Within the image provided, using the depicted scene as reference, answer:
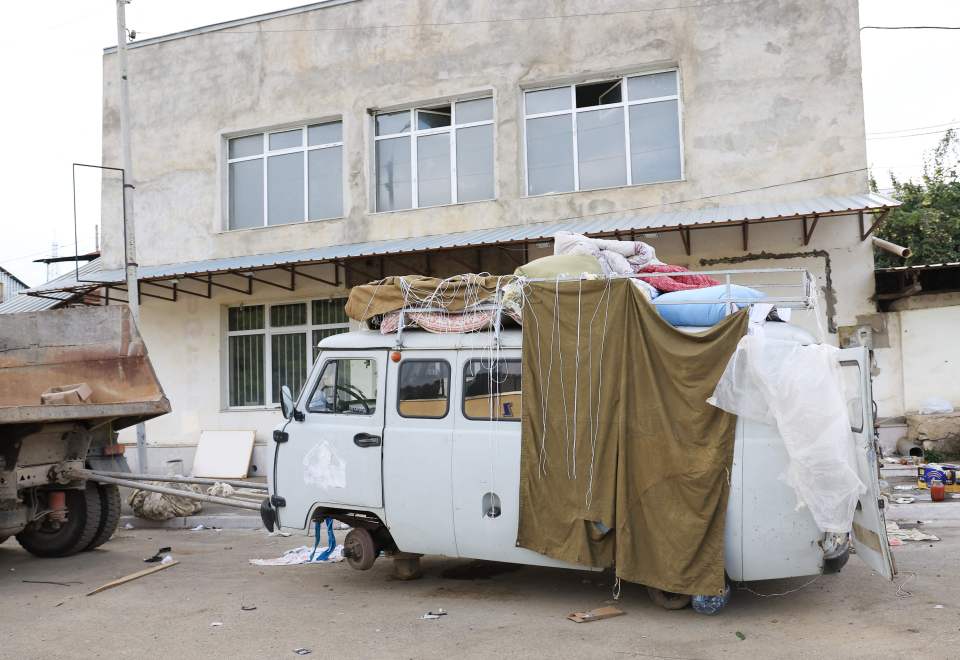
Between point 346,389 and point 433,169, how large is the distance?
8264 millimetres

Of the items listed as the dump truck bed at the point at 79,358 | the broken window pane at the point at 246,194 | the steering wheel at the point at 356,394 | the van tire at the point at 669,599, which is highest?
the broken window pane at the point at 246,194

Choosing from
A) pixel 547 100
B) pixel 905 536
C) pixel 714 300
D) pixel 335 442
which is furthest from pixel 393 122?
pixel 905 536

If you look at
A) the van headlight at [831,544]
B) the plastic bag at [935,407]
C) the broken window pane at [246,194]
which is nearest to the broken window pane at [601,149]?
the plastic bag at [935,407]

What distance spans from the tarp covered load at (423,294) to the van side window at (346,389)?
419 millimetres

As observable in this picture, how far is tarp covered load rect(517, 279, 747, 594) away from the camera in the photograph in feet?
18.6

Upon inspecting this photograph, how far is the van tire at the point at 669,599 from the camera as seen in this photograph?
19.2 feet

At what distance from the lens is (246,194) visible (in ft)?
51.7

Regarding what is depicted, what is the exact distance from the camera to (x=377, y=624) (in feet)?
19.3

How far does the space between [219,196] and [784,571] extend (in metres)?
12.8

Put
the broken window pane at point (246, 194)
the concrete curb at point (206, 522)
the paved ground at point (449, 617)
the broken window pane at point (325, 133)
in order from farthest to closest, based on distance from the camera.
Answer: the broken window pane at point (246, 194)
the broken window pane at point (325, 133)
the concrete curb at point (206, 522)
the paved ground at point (449, 617)

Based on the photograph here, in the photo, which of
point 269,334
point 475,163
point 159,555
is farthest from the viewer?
point 269,334

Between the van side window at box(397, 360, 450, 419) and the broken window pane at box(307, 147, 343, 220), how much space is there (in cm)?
880

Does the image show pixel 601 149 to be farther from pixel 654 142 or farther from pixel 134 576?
pixel 134 576

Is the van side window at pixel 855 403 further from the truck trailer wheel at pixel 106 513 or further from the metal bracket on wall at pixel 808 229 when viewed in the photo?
the truck trailer wheel at pixel 106 513
